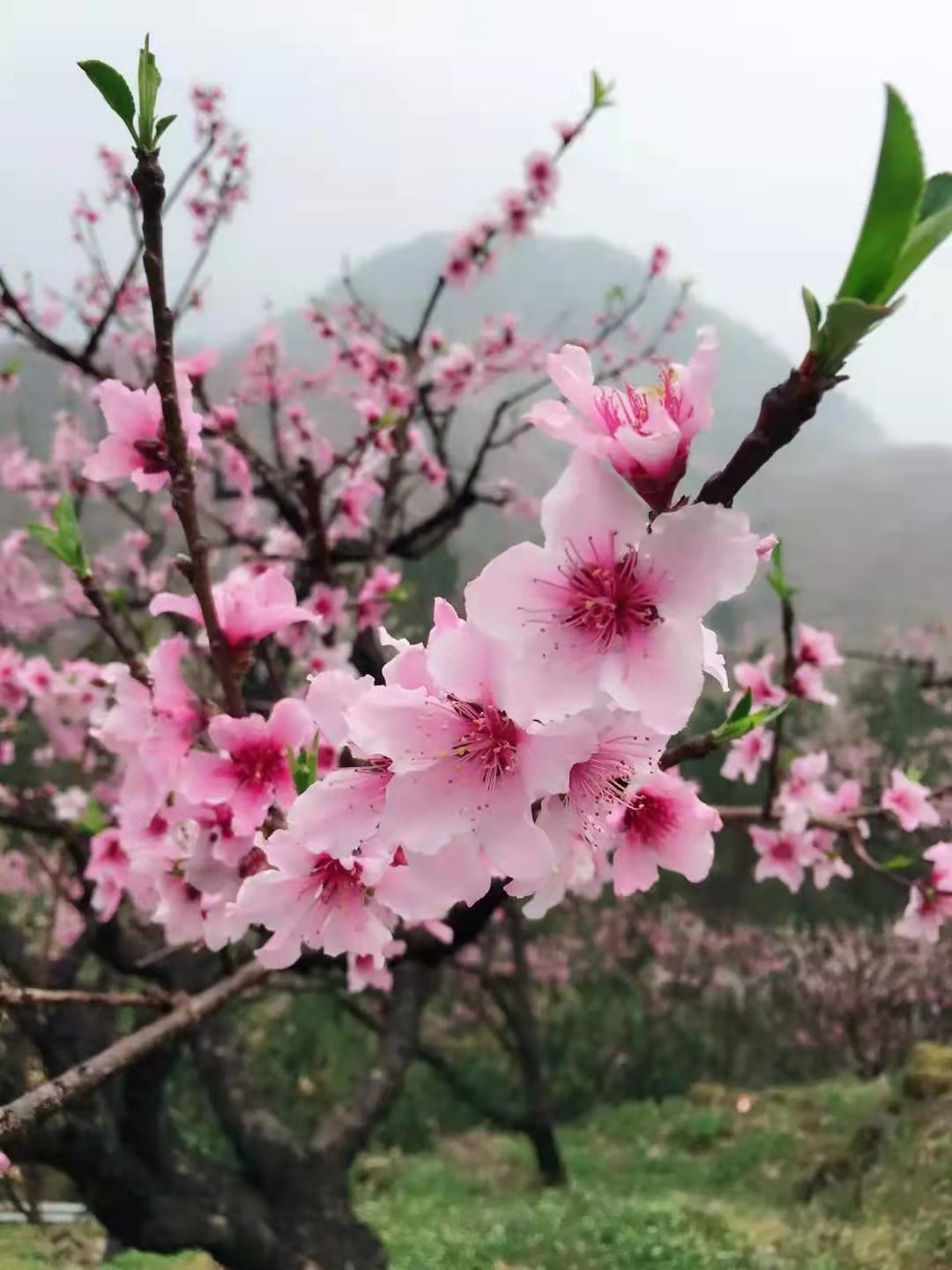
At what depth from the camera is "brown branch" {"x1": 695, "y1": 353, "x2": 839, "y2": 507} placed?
0.49 m

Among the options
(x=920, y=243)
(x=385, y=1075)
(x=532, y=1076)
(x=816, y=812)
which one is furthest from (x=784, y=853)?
(x=532, y=1076)

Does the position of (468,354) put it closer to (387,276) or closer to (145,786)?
(145,786)

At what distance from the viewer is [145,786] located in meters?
1.05

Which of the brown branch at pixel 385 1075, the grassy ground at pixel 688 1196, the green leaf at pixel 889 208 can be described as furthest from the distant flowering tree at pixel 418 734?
the grassy ground at pixel 688 1196

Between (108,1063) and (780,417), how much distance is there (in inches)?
37.7

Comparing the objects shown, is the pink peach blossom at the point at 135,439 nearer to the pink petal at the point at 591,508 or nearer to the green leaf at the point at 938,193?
the pink petal at the point at 591,508

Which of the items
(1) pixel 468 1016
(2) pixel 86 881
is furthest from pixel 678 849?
(1) pixel 468 1016

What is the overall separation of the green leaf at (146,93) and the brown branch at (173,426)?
0.01 metres

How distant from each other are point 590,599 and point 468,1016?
677 centimetres

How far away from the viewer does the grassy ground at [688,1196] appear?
2789 mm

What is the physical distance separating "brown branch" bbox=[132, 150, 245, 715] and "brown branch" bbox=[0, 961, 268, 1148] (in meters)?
0.40

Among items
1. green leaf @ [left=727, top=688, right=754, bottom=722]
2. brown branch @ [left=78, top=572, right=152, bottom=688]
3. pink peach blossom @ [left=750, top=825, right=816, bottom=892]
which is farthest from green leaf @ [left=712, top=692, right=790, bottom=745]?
pink peach blossom @ [left=750, top=825, right=816, bottom=892]

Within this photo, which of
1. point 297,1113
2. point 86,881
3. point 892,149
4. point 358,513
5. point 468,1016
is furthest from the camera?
point 468,1016

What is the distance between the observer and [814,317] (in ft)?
1.56
